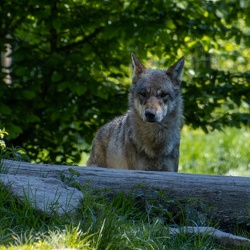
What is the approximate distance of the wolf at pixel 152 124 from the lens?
7.36 metres

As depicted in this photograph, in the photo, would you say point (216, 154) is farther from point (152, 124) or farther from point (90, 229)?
point (90, 229)

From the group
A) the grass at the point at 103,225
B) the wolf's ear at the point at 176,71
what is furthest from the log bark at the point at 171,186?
the wolf's ear at the point at 176,71

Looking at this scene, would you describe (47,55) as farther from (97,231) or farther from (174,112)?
(97,231)

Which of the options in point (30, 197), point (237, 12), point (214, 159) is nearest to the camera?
point (30, 197)

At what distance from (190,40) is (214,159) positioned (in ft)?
19.8

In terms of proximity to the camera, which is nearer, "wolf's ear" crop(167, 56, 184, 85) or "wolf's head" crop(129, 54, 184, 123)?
"wolf's head" crop(129, 54, 184, 123)

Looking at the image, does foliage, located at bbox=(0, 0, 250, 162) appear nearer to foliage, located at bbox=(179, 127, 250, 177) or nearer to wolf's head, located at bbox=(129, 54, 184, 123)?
wolf's head, located at bbox=(129, 54, 184, 123)

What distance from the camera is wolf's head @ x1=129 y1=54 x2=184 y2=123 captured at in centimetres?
724

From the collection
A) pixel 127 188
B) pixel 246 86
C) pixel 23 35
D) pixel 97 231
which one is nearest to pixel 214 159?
pixel 246 86

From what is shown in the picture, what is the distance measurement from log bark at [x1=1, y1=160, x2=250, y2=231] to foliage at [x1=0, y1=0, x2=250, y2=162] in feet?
9.36

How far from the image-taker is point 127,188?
5.69 meters

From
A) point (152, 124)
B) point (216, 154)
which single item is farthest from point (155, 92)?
point (216, 154)

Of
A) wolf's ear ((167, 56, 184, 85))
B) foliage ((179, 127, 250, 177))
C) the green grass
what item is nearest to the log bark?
the green grass

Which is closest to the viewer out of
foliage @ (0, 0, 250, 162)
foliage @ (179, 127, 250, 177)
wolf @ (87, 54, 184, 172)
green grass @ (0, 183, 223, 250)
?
green grass @ (0, 183, 223, 250)
